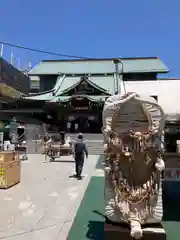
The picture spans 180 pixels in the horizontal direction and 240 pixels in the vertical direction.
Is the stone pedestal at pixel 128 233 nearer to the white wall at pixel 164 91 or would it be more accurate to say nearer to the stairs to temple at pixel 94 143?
the white wall at pixel 164 91

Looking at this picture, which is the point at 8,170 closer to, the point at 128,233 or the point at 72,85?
the point at 128,233

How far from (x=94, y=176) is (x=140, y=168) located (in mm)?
7212

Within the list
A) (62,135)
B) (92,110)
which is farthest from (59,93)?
(62,135)

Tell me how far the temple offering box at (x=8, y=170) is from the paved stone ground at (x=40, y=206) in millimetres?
263

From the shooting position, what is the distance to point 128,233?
13.8ft

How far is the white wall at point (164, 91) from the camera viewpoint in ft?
22.1

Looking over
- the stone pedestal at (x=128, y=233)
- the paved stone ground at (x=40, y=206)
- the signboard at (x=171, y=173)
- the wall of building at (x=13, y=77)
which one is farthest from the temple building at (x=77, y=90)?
the stone pedestal at (x=128, y=233)

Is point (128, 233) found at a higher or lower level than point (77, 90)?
lower

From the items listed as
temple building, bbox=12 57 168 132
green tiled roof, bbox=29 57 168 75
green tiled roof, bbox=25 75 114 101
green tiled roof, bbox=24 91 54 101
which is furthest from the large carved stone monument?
green tiled roof, bbox=29 57 168 75

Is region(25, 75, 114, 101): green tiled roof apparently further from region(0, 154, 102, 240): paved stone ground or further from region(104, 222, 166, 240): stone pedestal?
region(104, 222, 166, 240): stone pedestal

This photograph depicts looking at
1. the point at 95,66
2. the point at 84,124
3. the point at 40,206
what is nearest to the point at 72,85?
the point at 84,124

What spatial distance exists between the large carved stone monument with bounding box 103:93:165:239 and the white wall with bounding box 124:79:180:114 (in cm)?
195

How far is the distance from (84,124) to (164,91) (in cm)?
2277

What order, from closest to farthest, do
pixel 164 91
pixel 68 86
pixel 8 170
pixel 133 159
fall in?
pixel 133 159
pixel 164 91
pixel 8 170
pixel 68 86
